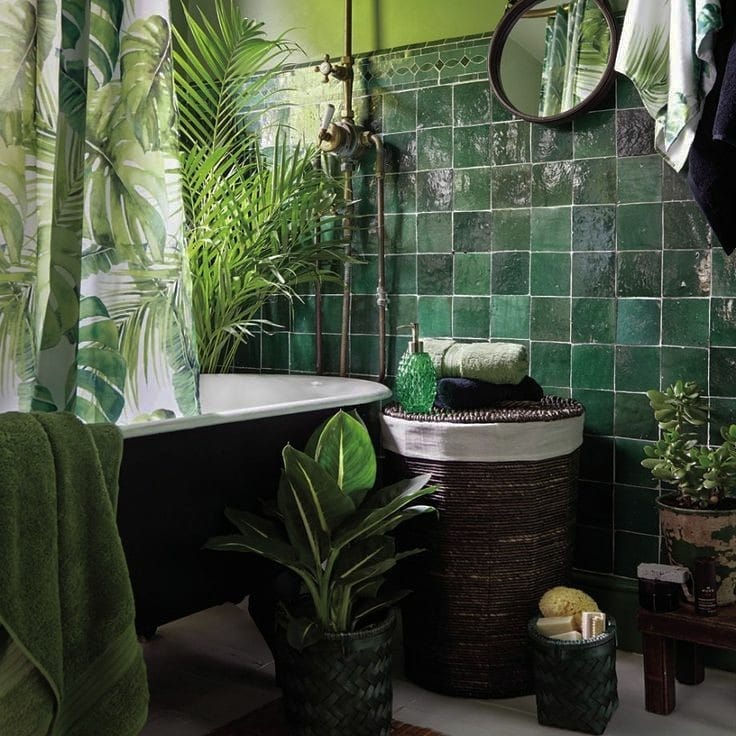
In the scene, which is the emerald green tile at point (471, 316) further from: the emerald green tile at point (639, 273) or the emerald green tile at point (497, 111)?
the emerald green tile at point (497, 111)

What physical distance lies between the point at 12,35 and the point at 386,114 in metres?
1.45

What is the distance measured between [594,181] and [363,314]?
0.90m

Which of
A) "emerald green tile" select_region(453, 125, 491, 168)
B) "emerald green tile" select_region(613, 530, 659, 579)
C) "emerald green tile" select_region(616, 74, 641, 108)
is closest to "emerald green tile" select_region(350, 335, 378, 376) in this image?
"emerald green tile" select_region(453, 125, 491, 168)

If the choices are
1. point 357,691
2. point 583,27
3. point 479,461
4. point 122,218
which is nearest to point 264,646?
point 357,691

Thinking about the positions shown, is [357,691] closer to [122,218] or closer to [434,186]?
[122,218]

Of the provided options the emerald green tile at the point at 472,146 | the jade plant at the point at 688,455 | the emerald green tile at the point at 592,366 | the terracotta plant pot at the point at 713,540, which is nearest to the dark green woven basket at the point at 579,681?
the terracotta plant pot at the point at 713,540

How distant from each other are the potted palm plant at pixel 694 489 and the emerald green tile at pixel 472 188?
2.69 feet

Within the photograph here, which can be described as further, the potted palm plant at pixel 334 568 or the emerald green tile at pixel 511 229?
the emerald green tile at pixel 511 229

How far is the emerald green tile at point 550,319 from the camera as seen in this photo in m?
2.90

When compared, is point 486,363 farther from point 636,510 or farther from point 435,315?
point 636,510

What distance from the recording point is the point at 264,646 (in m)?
2.84

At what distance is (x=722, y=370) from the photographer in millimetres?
2656

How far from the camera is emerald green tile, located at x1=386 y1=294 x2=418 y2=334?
3.20m

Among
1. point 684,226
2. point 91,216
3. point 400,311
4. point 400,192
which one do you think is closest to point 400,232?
point 400,192
